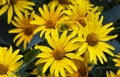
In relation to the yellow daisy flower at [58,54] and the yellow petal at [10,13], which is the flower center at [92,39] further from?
the yellow petal at [10,13]

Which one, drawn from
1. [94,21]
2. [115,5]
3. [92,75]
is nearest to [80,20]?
[94,21]

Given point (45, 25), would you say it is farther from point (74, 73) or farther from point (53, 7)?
point (74, 73)

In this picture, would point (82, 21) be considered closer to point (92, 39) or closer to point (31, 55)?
point (92, 39)

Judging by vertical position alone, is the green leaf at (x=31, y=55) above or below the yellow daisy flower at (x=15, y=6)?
below

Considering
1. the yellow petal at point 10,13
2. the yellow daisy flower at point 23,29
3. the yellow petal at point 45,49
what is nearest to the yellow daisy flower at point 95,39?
the yellow petal at point 45,49

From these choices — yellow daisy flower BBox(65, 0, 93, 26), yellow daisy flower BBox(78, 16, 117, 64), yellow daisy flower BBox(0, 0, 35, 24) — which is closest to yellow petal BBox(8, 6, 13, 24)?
yellow daisy flower BBox(0, 0, 35, 24)

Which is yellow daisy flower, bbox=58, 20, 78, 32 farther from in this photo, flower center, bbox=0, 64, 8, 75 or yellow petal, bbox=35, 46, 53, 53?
flower center, bbox=0, 64, 8, 75

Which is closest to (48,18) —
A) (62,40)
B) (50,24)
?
(50,24)
